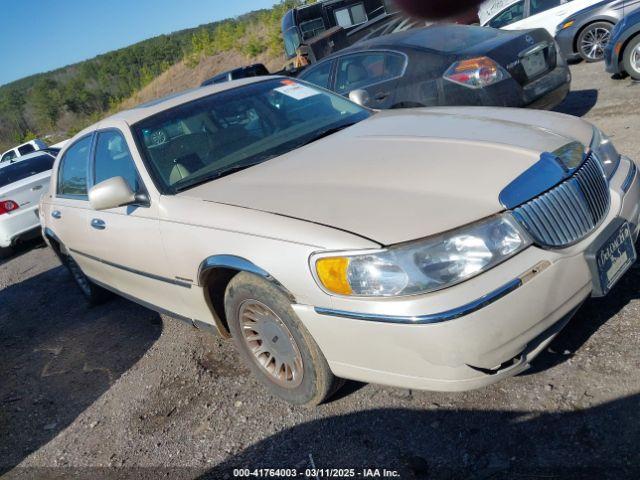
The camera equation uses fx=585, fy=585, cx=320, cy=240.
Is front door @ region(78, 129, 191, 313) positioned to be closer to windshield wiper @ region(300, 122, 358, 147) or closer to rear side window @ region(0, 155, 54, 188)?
windshield wiper @ region(300, 122, 358, 147)

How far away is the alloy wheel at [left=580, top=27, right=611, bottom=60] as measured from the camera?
983 cm

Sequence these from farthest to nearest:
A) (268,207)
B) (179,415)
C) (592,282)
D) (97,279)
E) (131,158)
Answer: (97,279) < (131,158) < (179,415) < (268,207) < (592,282)

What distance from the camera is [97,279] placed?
15.1 feet

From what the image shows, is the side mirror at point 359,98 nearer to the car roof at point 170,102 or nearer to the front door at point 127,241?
the car roof at point 170,102

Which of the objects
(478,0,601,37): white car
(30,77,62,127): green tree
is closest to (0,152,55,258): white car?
(478,0,601,37): white car

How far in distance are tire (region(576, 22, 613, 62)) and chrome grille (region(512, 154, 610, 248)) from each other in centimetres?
851

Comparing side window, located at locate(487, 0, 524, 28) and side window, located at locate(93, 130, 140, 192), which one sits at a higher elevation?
side window, located at locate(93, 130, 140, 192)

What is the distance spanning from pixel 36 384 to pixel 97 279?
903mm

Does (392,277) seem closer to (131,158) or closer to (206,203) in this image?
(206,203)

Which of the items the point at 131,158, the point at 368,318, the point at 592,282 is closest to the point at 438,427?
the point at 368,318

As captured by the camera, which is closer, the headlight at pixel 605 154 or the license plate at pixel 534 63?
the headlight at pixel 605 154

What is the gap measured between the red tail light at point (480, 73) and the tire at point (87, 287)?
390 cm

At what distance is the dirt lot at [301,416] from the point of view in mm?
2283

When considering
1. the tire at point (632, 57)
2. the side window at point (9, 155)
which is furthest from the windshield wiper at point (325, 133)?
the side window at point (9, 155)
